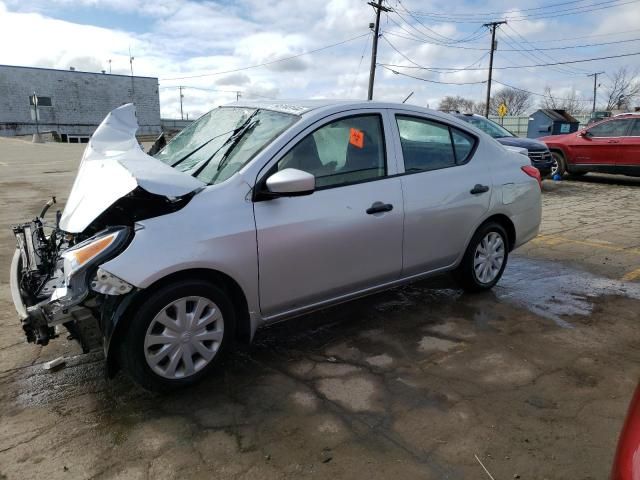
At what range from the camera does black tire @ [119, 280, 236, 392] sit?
9.12ft

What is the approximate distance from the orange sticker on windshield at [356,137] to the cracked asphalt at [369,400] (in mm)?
1430

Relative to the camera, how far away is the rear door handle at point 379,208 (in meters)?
3.57

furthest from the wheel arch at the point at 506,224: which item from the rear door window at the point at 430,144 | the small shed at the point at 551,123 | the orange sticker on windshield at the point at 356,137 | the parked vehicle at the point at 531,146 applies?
the small shed at the point at 551,123

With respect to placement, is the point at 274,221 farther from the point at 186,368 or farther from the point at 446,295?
the point at 446,295

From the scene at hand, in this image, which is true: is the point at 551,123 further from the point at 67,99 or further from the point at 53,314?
the point at 67,99

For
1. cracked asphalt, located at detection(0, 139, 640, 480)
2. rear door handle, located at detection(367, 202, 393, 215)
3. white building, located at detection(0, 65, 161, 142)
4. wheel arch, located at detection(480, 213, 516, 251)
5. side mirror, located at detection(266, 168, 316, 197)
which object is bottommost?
cracked asphalt, located at detection(0, 139, 640, 480)

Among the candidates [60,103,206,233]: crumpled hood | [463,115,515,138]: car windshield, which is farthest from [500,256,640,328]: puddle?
[463,115,515,138]: car windshield

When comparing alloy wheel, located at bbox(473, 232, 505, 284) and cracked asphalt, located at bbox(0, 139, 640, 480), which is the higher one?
alloy wheel, located at bbox(473, 232, 505, 284)

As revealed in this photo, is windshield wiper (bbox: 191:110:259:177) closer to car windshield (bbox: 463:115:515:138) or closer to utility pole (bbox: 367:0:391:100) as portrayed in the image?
car windshield (bbox: 463:115:515:138)

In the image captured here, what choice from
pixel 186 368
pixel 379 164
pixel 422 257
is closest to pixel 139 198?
pixel 186 368

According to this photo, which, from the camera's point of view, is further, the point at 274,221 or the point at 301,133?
the point at 301,133

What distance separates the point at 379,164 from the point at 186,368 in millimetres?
1944

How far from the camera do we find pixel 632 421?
1574mm

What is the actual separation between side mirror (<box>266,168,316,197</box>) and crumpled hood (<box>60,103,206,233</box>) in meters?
0.44
